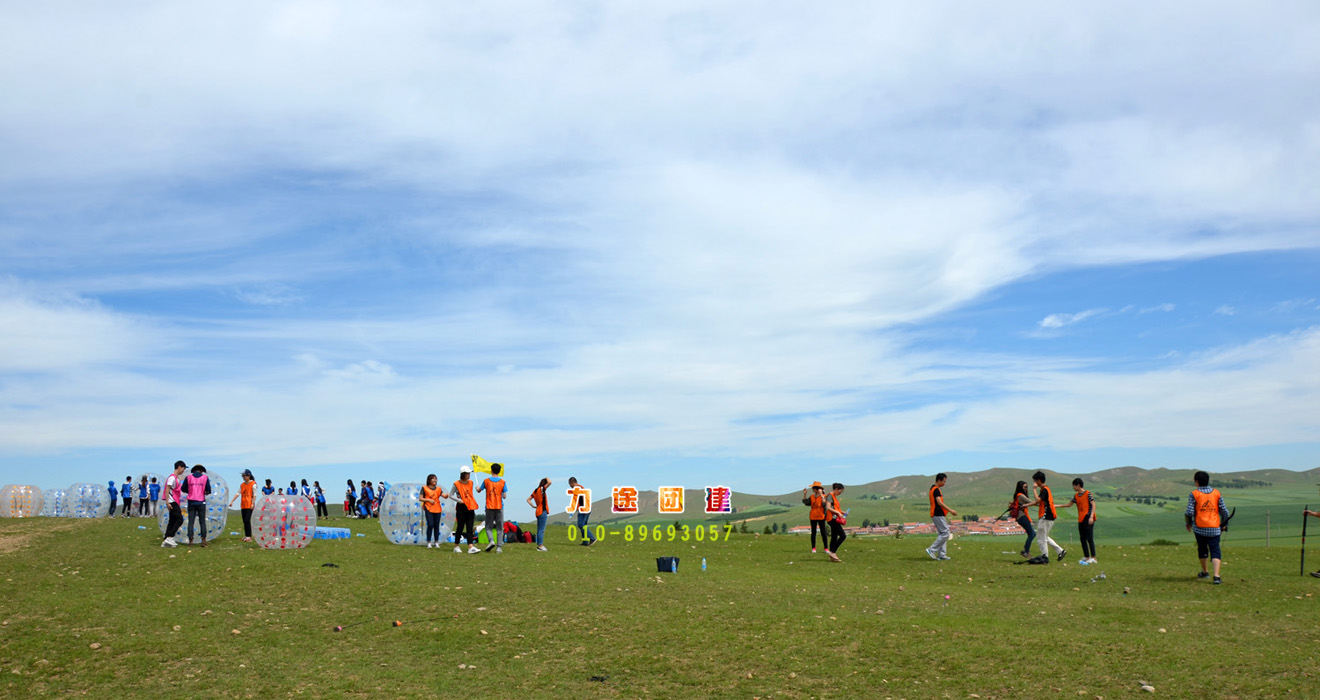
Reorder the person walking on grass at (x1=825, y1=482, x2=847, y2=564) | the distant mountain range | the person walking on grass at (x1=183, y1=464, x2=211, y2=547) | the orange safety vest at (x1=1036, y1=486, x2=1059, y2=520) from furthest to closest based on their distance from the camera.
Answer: the distant mountain range < the person walking on grass at (x1=825, y1=482, x2=847, y2=564) < the person walking on grass at (x1=183, y1=464, x2=211, y2=547) < the orange safety vest at (x1=1036, y1=486, x2=1059, y2=520)

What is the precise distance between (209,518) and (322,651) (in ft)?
50.2

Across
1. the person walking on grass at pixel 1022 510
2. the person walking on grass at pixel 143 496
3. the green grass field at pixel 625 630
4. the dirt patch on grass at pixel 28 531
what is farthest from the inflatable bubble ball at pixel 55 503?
the person walking on grass at pixel 1022 510

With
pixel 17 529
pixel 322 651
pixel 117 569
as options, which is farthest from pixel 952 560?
pixel 17 529

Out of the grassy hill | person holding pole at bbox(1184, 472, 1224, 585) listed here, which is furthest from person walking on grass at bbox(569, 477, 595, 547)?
person holding pole at bbox(1184, 472, 1224, 585)

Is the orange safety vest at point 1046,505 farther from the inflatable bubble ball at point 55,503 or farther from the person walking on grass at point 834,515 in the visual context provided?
the inflatable bubble ball at point 55,503

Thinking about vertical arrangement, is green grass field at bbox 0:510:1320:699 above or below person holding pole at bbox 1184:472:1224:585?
below

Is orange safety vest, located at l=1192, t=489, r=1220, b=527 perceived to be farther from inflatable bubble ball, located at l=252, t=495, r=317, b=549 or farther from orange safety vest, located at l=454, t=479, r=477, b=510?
inflatable bubble ball, located at l=252, t=495, r=317, b=549

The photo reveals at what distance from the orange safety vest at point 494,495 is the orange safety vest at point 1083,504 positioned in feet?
51.7

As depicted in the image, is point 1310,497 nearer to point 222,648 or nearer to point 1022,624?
point 1022,624

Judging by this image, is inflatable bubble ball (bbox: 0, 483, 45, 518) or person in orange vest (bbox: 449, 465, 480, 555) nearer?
person in orange vest (bbox: 449, 465, 480, 555)

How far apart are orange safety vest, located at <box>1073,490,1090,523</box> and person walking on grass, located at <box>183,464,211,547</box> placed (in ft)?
77.6

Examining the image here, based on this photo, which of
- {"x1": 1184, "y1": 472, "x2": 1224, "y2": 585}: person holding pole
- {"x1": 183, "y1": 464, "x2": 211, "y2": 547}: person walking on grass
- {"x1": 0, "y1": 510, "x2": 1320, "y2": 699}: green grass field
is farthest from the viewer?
{"x1": 183, "y1": 464, "x2": 211, "y2": 547}: person walking on grass

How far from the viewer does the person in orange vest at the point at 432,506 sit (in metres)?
24.3

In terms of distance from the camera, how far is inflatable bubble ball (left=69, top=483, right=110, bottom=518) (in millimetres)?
41906
